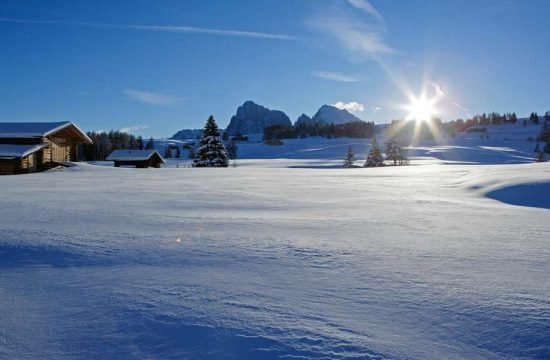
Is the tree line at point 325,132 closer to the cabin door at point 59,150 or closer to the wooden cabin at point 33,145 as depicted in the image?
the cabin door at point 59,150

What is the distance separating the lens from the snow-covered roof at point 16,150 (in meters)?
24.4

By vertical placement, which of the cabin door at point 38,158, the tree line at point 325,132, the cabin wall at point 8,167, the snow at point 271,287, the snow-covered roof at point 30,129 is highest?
the tree line at point 325,132

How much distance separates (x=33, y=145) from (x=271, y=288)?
97.9 feet

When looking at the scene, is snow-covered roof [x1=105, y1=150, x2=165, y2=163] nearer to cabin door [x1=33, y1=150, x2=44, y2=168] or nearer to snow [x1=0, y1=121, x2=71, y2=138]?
snow [x1=0, y1=121, x2=71, y2=138]

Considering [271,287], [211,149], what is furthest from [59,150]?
[271,287]

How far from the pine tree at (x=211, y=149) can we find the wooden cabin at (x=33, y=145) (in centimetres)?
1198

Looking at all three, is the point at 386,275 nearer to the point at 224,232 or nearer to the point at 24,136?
the point at 224,232

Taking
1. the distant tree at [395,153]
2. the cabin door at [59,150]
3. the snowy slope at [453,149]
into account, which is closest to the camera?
the cabin door at [59,150]

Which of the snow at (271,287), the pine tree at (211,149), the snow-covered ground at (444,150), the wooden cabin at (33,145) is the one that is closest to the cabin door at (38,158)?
the wooden cabin at (33,145)

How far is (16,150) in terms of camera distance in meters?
25.3

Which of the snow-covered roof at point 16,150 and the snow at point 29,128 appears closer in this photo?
the snow-covered roof at point 16,150

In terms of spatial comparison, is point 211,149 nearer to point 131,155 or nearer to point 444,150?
point 131,155

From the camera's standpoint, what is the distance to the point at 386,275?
3.36m

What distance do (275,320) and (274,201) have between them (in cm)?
595
